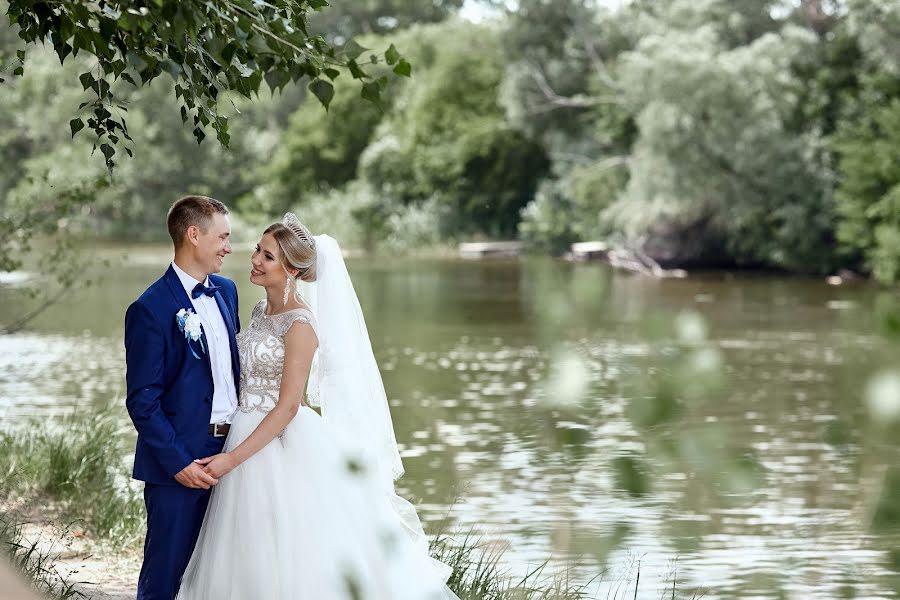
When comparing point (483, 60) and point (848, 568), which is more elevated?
point (483, 60)

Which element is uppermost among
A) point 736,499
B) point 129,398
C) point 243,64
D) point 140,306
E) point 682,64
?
point 682,64

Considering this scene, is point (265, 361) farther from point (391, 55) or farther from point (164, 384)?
point (391, 55)

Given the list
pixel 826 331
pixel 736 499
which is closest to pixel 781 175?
pixel 826 331

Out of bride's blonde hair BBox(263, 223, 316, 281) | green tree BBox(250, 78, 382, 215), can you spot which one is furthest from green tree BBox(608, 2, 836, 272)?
bride's blonde hair BBox(263, 223, 316, 281)

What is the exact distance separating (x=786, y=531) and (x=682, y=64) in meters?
25.6

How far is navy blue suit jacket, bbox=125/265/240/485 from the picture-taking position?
440cm

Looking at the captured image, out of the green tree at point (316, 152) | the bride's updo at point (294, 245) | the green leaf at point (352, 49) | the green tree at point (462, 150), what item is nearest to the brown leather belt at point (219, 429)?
the bride's updo at point (294, 245)

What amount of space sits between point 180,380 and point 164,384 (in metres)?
0.05

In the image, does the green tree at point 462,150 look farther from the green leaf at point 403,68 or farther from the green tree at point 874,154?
the green leaf at point 403,68

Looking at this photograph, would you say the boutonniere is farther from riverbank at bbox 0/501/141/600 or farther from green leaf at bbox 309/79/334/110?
riverbank at bbox 0/501/141/600

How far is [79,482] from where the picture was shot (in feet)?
26.5

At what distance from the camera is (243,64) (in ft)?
14.1

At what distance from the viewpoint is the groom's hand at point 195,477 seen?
14.7 feet

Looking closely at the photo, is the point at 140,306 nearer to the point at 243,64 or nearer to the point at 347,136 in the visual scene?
the point at 243,64
